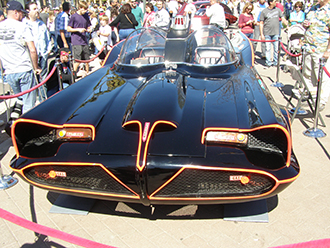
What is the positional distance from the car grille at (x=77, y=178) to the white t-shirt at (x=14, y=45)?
248cm

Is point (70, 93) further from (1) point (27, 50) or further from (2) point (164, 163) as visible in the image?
(1) point (27, 50)

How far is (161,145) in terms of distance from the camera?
7.36 feet

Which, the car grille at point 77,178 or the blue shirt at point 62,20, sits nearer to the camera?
the car grille at point 77,178

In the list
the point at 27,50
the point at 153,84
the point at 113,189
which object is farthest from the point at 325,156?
the point at 27,50

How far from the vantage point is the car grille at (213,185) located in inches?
85.4

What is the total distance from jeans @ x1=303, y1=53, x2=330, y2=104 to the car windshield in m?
1.68

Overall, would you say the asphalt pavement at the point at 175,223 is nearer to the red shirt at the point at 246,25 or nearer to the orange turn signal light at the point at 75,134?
the orange turn signal light at the point at 75,134

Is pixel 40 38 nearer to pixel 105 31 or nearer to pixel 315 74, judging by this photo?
pixel 105 31

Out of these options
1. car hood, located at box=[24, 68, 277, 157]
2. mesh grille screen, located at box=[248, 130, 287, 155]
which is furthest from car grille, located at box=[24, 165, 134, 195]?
mesh grille screen, located at box=[248, 130, 287, 155]

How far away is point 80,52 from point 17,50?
3039 mm

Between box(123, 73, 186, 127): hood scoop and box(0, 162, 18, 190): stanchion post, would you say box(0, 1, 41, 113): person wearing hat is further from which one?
box(123, 73, 186, 127): hood scoop

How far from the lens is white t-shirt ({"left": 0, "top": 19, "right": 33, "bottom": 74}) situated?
416 cm

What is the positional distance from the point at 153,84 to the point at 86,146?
0.99 m

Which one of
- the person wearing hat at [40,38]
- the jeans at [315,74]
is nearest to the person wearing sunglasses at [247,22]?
the jeans at [315,74]
